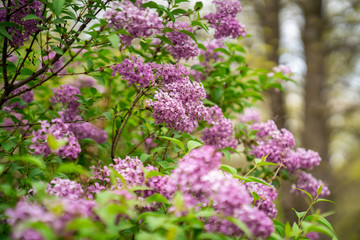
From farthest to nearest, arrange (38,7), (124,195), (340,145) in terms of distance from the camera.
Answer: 1. (340,145)
2. (38,7)
3. (124,195)

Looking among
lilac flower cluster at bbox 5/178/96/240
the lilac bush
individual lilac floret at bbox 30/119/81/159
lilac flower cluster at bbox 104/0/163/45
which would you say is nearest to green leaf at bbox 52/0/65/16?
the lilac bush

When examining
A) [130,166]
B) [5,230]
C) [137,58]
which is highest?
[137,58]

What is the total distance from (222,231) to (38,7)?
1720 mm

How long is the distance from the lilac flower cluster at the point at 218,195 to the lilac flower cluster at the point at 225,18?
1.46 m

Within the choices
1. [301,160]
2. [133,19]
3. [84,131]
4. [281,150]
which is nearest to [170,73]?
[133,19]

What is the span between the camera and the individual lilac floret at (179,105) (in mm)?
1829

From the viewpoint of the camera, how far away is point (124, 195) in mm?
1129

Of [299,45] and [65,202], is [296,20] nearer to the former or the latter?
[299,45]

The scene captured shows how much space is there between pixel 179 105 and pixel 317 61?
7392 millimetres

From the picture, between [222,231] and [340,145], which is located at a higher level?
[340,145]

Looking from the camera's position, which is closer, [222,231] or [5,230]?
[222,231]

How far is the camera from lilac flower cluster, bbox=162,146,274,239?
3.58 feet

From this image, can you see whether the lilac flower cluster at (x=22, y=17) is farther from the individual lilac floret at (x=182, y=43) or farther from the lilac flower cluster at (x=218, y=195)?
the lilac flower cluster at (x=218, y=195)

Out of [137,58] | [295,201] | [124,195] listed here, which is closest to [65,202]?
[124,195]
